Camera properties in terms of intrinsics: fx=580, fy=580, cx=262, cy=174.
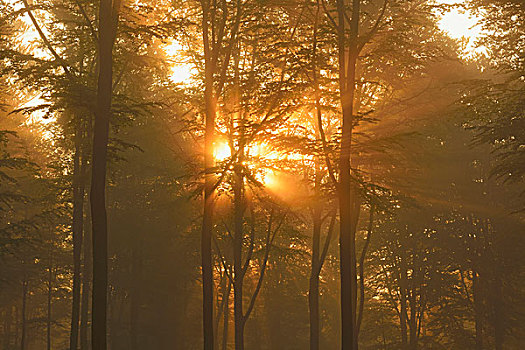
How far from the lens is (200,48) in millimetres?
19688

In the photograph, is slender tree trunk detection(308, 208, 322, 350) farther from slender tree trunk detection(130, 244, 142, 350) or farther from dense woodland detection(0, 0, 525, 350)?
slender tree trunk detection(130, 244, 142, 350)

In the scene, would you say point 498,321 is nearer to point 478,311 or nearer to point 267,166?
point 478,311

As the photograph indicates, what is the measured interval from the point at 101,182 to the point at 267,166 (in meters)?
4.91

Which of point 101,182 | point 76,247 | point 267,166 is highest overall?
point 267,166

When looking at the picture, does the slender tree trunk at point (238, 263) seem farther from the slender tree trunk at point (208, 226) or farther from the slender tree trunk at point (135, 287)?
the slender tree trunk at point (135, 287)

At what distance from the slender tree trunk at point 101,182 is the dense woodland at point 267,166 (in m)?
0.05

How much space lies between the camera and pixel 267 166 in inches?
629

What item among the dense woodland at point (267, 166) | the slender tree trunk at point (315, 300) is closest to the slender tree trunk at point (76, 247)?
the dense woodland at point (267, 166)

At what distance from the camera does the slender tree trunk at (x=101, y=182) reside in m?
12.3

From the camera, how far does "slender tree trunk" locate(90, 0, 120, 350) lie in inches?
486

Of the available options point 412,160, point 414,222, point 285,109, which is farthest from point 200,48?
point 414,222

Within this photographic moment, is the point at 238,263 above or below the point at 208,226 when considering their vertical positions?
below

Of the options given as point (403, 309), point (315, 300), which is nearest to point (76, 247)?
point (315, 300)

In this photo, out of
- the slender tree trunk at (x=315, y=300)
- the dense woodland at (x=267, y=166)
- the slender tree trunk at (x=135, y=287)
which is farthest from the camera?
the slender tree trunk at (x=135, y=287)
